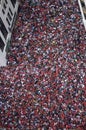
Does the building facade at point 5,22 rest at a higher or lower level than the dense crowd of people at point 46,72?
higher

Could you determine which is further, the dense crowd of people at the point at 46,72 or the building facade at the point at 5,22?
the building facade at the point at 5,22

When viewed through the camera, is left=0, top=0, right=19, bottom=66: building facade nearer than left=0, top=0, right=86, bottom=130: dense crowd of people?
No

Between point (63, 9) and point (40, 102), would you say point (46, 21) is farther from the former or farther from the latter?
point (40, 102)

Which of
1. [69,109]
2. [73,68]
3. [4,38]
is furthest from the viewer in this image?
[4,38]

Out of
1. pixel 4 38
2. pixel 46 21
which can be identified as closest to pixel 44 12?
pixel 46 21

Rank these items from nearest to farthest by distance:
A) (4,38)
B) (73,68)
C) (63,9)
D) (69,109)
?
(69,109) → (73,68) → (4,38) → (63,9)
